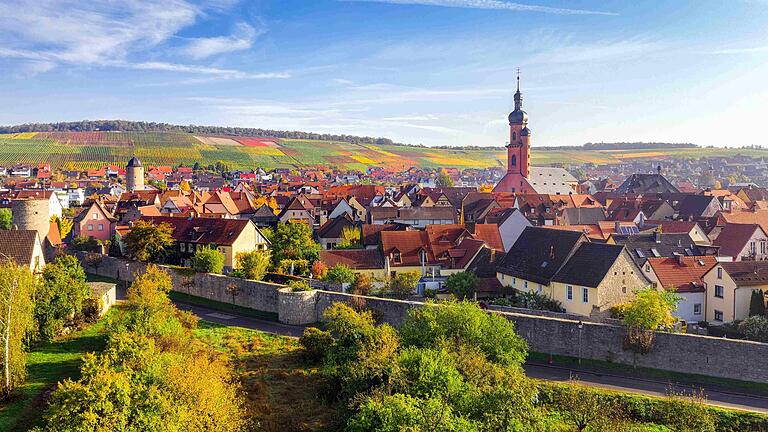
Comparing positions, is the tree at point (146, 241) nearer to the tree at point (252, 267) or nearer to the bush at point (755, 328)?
the tree at point (252, 267)

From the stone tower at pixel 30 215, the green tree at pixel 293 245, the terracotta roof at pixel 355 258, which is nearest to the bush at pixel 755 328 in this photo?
the terracotta roof at pixel 355 258

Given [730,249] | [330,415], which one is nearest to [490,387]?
[330,415]

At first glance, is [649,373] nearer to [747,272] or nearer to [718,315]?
Answer: [718,315]

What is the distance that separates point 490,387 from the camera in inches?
862

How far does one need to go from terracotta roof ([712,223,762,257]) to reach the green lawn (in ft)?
153

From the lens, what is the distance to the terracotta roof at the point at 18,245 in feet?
134

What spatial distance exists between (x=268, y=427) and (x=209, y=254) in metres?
23.5

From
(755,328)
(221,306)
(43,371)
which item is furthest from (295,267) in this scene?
(755,328)

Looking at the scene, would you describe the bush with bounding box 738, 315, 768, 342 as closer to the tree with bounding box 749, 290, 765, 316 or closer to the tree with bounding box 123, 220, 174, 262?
the tree with bounding box 749, 290, 765, 316

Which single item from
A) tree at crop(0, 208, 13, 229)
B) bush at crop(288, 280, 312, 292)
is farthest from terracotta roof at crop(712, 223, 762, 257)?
tree at crop(0, 208, 13, 229)

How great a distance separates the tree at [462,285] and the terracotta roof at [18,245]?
2737 cm

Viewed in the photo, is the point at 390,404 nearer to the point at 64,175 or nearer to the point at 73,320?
the point at 73,320

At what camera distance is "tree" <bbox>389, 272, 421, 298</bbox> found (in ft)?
140

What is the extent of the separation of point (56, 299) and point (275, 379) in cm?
1381
